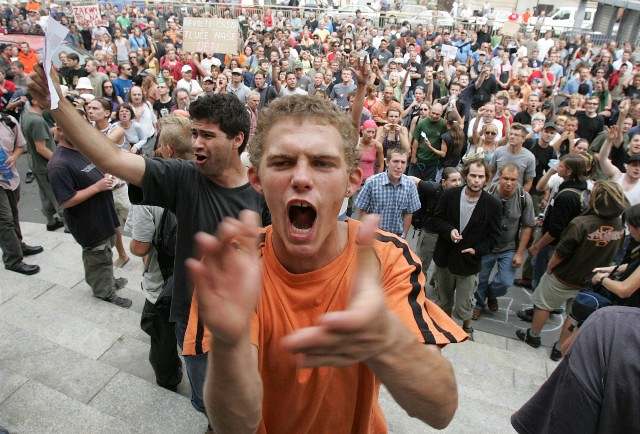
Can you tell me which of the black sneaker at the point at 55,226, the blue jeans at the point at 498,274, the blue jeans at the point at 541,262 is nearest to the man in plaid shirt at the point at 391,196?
the blue jeans at the point at 498,274

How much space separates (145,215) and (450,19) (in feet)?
79.7

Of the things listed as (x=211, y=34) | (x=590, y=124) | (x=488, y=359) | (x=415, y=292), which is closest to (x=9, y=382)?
(x=415, y=292)

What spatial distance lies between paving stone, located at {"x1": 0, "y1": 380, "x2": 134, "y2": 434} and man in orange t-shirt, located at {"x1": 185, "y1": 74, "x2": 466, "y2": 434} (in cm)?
204

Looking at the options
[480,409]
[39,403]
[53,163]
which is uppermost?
[53,163]

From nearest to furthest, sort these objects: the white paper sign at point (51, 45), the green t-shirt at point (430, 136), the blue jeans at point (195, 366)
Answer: the white paper sign at point (51, 45) → the blue jeans at point (195, 366) → the green t-shirt at point (430, 136)

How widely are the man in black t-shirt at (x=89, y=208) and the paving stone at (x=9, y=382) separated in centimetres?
133

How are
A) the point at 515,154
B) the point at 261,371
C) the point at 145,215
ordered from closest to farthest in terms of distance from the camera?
the point at 261,371, the point at 145,215, the point at 515,154

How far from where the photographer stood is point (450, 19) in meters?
23.7

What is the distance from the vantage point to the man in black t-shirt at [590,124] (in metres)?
8.29

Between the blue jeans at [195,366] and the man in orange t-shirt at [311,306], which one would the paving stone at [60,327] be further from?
the man in orange t-shirt at [311,306]

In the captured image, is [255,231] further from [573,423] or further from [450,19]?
[450,19]

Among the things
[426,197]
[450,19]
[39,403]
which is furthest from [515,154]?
[450,19]

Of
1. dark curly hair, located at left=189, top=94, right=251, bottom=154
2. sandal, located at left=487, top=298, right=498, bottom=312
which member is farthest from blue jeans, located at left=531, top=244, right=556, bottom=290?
dark curly hair, located at left=189, top=94, right=251, bottom=154

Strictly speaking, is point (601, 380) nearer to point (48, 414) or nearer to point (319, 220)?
point (319, 220)
